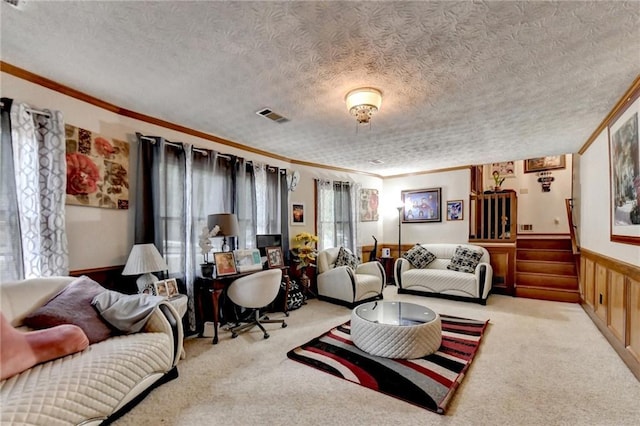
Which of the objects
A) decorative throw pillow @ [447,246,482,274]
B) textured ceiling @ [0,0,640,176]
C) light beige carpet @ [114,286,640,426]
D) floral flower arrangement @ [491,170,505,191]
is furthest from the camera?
floral flower arrangement @ [491,170,505,191]

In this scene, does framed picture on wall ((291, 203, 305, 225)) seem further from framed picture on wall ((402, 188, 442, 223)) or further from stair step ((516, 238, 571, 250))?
stair step ((516, 238, 571, 250))

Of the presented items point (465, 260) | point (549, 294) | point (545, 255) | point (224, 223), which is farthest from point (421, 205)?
point (224, 223)

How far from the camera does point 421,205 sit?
20.6 ft

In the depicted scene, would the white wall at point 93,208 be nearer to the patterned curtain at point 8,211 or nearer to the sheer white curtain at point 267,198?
the patterned curtain at point 8,211

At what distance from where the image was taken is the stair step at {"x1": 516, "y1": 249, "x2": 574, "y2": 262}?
5181 millimetres

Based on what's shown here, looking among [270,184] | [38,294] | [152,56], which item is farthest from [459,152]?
[38,294]

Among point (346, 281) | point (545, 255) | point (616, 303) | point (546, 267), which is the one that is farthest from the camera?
point (545, 255)

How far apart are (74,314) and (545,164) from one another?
8936 millimetres

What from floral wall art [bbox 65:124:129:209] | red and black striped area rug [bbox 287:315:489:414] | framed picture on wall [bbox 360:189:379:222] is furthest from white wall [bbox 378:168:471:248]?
floral wall art [bbox 65:124:129:209]

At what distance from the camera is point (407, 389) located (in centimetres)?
214

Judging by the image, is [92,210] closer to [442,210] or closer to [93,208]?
[93,208]

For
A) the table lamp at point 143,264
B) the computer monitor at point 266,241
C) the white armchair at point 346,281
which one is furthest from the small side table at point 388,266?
Answer: the table lamp at point 143,264

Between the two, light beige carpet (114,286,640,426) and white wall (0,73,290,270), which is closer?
light beige carpet (114,286,640,426)

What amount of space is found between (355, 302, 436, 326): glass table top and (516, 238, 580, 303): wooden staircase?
2935mm
